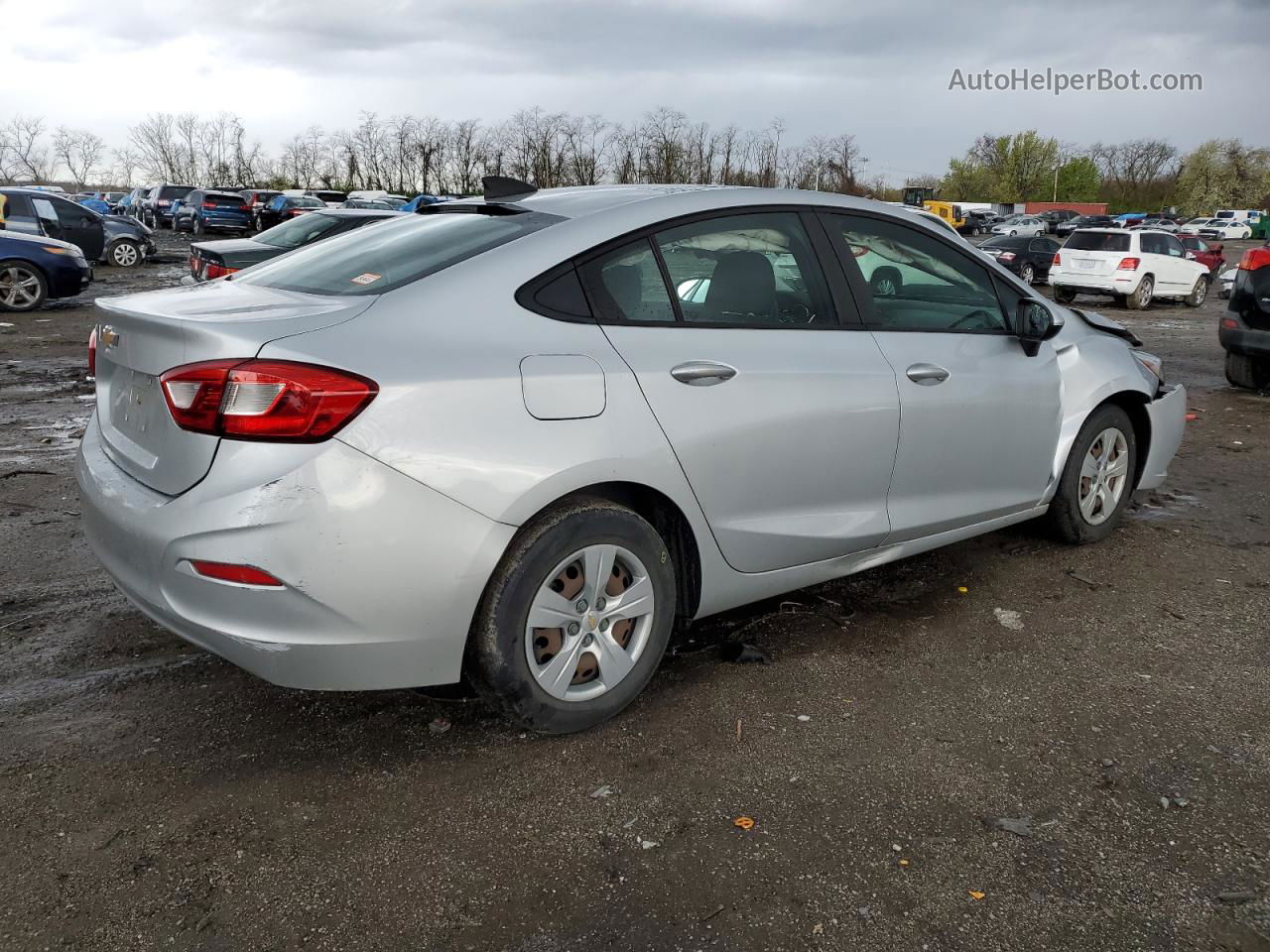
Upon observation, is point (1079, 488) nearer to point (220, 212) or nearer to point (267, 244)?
point (267, 244)

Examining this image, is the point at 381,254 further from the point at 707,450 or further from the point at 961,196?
the point at 961,196

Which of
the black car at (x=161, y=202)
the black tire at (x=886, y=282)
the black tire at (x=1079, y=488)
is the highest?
the black tire at (x=886, y=282)

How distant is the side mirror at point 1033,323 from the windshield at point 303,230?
31.8 ft

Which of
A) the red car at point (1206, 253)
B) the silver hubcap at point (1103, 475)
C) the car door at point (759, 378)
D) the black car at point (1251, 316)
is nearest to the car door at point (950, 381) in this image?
the car door at point (759, 378)

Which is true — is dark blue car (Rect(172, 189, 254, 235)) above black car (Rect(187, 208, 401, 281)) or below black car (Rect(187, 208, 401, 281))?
below

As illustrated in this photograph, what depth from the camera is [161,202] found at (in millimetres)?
44875

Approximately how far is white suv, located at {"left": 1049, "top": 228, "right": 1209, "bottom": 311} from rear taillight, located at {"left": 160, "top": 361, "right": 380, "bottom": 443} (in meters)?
20.6

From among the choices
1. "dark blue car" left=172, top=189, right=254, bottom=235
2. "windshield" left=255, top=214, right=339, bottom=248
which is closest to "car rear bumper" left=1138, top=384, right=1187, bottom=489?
"windshield" left=255, top=214, right=339, bottom=248

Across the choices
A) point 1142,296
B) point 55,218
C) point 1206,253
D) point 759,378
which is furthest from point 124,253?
point 1206,253

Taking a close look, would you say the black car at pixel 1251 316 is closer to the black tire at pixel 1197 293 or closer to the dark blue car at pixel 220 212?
the black tire at pixel 1197 293

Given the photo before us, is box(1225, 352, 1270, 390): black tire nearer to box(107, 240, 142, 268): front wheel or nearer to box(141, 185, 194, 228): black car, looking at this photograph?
box(107, 240, 142, 268): front wheel

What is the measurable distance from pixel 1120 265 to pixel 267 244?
16.2m

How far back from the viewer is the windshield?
1221cm

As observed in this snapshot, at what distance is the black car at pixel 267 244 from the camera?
1084 centimetres
